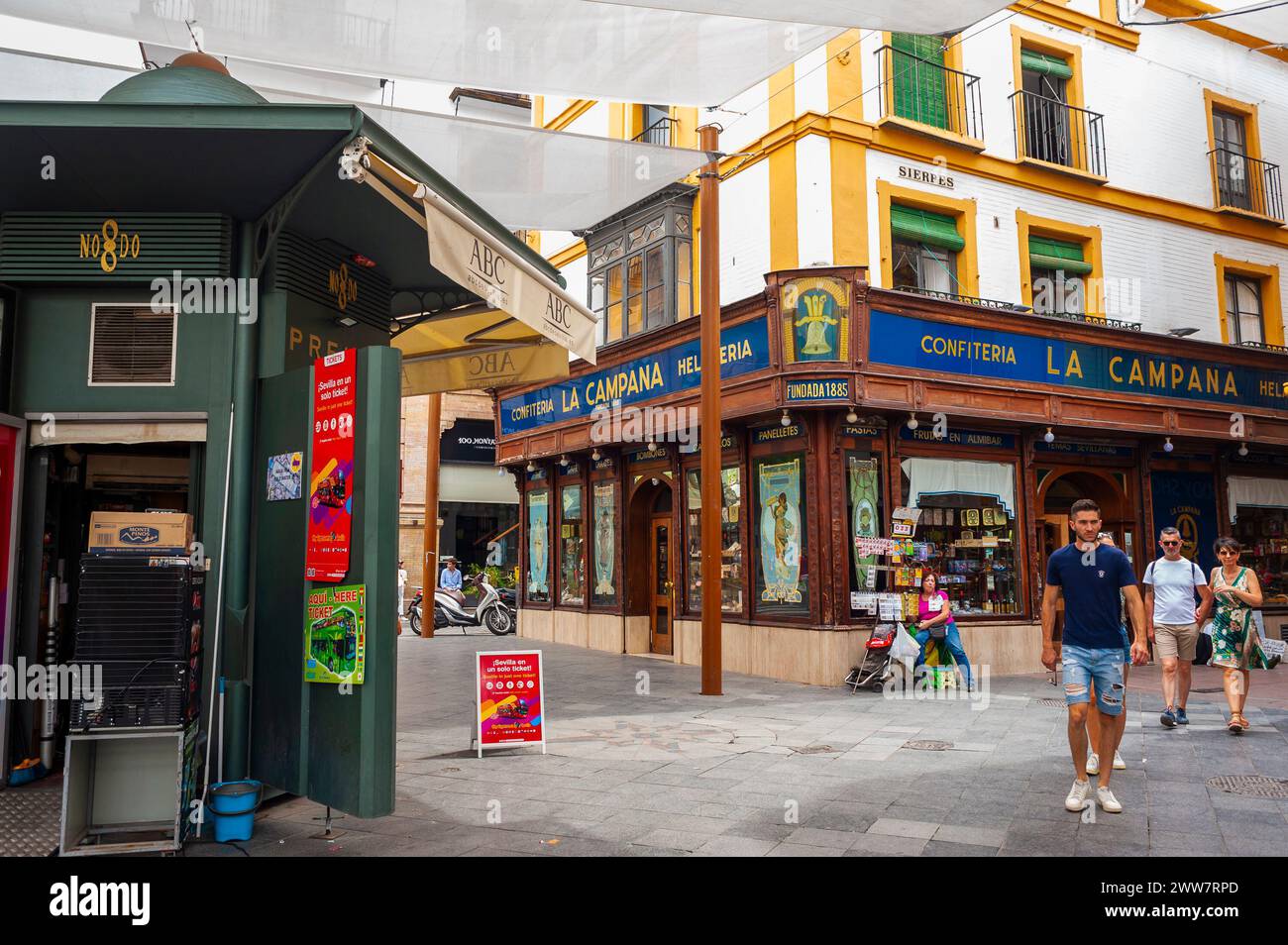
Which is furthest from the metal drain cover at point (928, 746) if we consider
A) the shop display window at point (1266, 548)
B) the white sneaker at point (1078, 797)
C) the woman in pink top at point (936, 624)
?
the shop display window at point (1266, 548)

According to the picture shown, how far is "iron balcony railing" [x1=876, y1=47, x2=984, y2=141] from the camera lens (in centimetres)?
1422

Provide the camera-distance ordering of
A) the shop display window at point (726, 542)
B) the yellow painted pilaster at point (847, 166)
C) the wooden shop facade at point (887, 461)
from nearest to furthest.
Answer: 1. the wooden shop facade at point (887, 461)
2. the yellow painted pilaster at point (847, 166)
3. the shop display window at point (726, 542)

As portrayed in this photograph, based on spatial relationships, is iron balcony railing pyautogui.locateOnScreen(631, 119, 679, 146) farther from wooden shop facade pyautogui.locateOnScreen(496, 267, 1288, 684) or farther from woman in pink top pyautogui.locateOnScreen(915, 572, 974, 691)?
woman in pink top pyautogui.locateOnScreen(915, 572, 974, 691)

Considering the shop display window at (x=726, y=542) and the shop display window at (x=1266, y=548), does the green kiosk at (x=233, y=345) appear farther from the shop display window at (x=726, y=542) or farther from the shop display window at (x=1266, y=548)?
the shop display window at (x=1266, y=548)

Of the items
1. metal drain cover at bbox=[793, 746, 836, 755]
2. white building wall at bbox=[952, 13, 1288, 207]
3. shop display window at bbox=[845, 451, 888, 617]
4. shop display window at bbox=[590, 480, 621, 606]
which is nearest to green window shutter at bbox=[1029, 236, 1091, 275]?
white building wall at bbox=[952, 13, 1288, 207]

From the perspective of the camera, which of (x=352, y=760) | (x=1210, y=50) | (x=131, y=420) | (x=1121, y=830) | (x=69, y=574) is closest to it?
(x=352, y=760)

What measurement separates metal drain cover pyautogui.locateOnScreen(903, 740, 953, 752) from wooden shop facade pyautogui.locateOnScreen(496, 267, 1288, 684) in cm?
396

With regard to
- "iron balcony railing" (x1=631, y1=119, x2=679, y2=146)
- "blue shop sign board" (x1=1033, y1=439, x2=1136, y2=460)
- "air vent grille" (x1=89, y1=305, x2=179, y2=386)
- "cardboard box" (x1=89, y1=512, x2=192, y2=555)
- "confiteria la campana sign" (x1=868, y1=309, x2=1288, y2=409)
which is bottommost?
"cardboard box" (x1=89, y1=512, x2=192, y2=555)

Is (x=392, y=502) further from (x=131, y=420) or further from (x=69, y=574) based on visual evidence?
(x=69, y=574)

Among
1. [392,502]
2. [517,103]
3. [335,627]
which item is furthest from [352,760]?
[517,103]

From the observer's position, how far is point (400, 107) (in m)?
10.4

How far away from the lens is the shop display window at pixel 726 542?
14.6m

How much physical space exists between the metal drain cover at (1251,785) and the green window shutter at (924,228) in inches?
361

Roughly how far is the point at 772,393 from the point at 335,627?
8.59 meters
